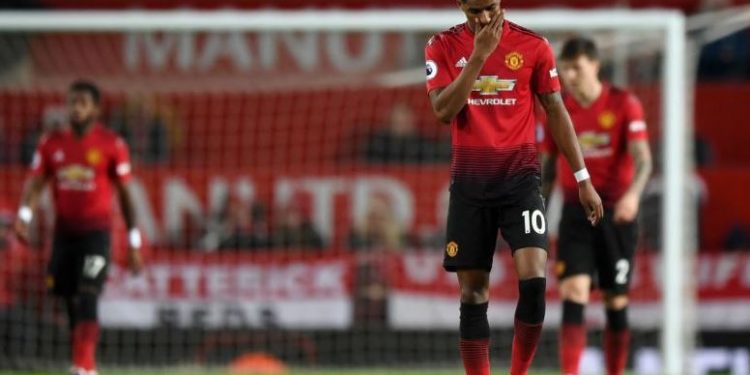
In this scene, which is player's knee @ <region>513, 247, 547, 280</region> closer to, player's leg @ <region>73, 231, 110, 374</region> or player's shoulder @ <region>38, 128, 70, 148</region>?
player's leg @ <region>73, 231, 110, 374</region>

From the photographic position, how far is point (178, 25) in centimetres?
1160

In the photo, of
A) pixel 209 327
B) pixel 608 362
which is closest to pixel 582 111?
pixel 608 362

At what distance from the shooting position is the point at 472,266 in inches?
268

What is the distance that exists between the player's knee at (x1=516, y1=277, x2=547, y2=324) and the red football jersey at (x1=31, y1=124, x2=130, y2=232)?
13.1 feet

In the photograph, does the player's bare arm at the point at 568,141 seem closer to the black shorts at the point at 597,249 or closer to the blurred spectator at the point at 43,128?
the black shorts at the point at 597,249

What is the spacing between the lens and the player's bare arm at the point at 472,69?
6434 mm

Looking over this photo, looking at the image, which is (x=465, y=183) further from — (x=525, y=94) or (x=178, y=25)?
(x=178, y=25)

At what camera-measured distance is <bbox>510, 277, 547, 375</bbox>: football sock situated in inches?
267

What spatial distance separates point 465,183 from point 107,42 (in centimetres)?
952

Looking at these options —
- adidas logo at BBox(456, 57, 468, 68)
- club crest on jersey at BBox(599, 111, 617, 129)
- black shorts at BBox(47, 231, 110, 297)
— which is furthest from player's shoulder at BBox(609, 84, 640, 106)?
black shorts at BBox(47, 231, 110, 297)

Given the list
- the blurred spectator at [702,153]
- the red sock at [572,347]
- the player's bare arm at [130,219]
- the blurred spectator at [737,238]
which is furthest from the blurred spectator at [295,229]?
the red sock at [572,347]

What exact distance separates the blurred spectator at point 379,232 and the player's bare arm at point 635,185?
4037 millimetres

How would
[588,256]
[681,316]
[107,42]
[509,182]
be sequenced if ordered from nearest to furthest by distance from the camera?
[509,182] → [588,256] → [681,316] → [107,42]

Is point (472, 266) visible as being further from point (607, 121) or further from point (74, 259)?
point (74, 259)
